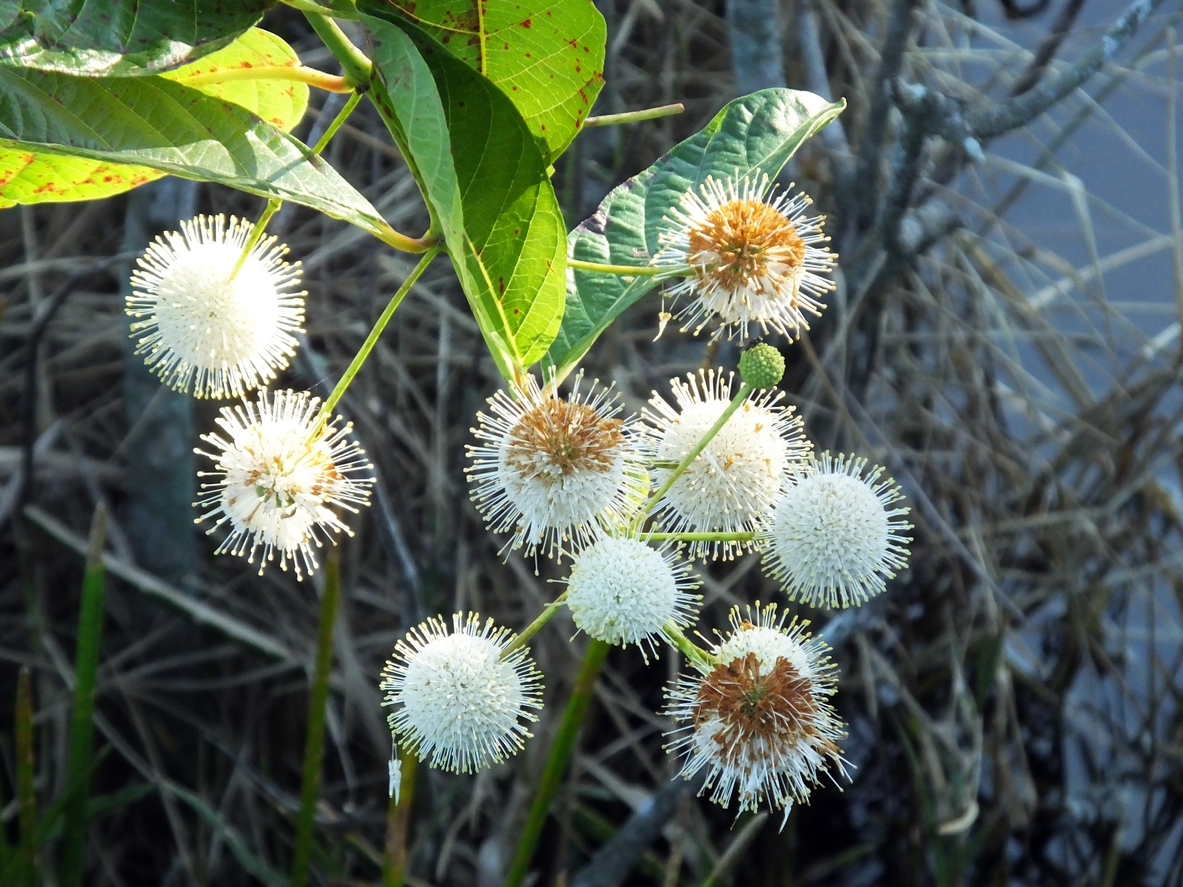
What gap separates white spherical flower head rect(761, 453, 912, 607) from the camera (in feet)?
1.86

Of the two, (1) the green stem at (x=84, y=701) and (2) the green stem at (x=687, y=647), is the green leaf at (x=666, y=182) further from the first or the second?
(1) the green stem at (x=84, y=701)

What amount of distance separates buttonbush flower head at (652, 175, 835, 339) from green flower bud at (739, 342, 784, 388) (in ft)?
0.06

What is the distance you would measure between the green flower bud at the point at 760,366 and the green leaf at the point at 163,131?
0.60 feet

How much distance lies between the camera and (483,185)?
495mm

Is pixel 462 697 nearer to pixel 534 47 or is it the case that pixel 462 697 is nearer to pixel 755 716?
pixel 755 716

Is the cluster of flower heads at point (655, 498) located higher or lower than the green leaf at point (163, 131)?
lower

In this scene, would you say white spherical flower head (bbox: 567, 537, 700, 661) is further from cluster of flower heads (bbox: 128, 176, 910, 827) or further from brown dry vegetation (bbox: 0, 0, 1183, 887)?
brown dry vegetation (bbox: 0, 0, 1183, 887)

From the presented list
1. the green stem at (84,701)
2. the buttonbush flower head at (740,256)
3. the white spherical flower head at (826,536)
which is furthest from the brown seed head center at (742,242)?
the green stem at (84,701)

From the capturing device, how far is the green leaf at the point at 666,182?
22.2 inches

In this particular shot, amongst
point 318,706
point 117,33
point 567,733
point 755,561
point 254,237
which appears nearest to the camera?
point 117,33

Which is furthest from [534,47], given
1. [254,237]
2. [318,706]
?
[318,706]

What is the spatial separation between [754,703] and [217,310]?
38 centimetres

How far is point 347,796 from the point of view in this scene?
1.65 m

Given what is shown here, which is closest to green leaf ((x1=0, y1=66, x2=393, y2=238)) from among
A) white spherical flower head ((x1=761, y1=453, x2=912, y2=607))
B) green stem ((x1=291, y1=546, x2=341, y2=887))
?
white spherical flower head ((x1=761, y1=453, x2=912, y2=607))
